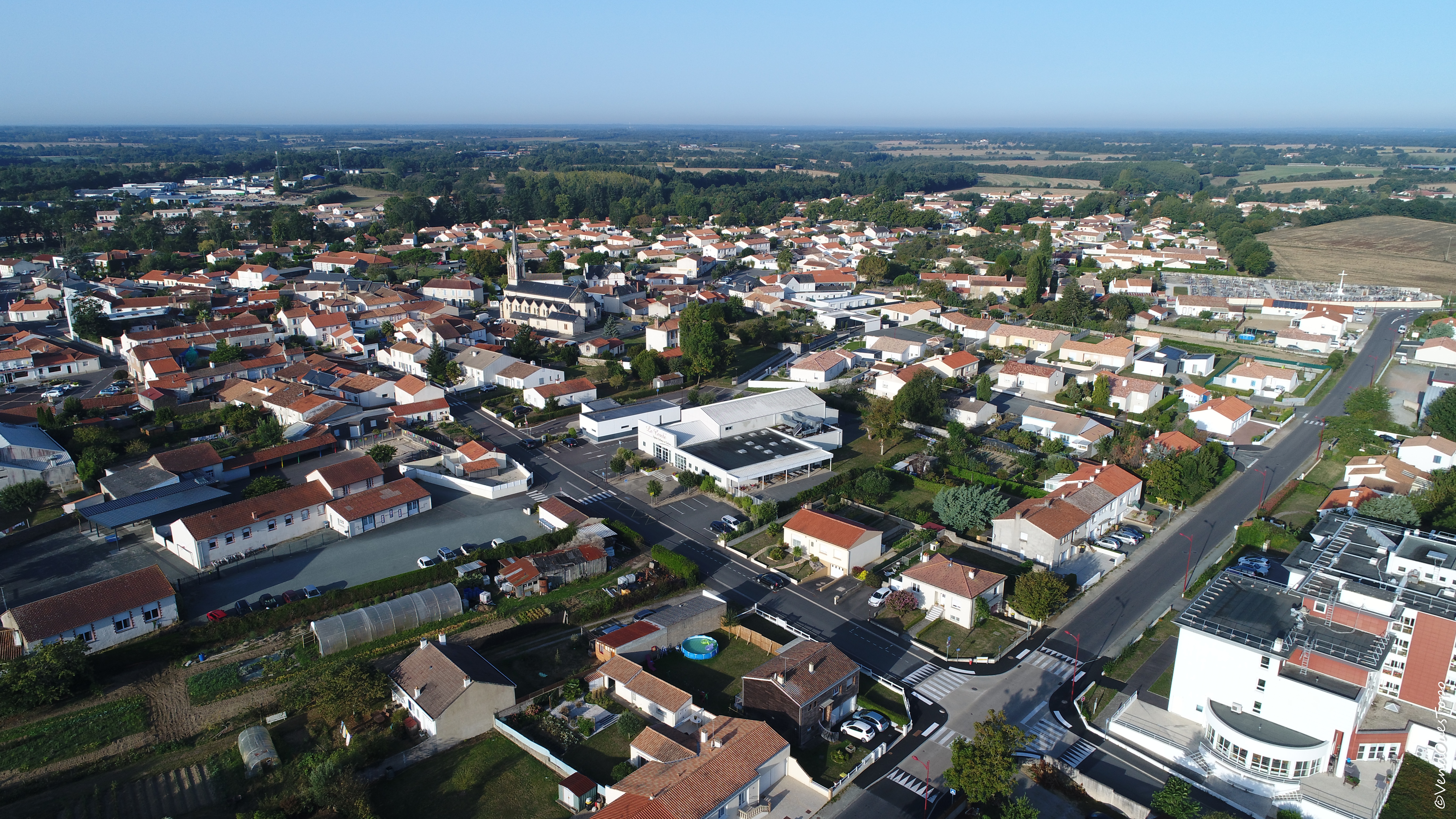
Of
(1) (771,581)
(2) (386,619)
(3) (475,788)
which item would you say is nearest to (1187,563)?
(1) (771,581)

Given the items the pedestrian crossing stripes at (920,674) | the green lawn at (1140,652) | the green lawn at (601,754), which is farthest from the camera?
the green lawn at (1140,652)

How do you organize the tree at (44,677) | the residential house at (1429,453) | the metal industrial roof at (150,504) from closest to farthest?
the tree at (44,677) < the metal industrial roof at (150,504) < the residential house at (1429,453)

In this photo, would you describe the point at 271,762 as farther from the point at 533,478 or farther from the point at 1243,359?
the point at 1243,359

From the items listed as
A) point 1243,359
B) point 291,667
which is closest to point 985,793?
point 291,667

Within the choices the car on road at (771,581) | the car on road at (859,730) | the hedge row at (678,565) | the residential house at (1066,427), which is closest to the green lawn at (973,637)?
the car on road at (859,730)

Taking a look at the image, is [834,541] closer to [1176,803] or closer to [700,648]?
[700,648]

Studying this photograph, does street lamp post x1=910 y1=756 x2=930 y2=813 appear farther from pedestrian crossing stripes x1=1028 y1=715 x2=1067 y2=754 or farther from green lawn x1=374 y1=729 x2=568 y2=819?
green lawn x1=374 y1=729 x2=568 y2=819

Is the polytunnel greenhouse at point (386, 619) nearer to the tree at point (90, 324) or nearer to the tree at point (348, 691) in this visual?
the tree at point (348, 691)
